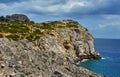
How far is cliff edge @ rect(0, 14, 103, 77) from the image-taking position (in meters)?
64.9

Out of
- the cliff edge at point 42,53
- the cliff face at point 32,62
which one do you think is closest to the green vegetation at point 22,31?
the cliff edge at point 42,53

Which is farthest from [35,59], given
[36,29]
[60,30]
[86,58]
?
[86,58]

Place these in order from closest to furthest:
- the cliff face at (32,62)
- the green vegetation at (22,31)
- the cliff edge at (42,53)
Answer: the cliff face at (32,62), the cliff edge at (42,53), the green vegetation at (22,31)

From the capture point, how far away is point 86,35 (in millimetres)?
170625

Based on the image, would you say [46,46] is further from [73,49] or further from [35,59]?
[35,59]

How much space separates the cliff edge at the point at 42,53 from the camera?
213ft

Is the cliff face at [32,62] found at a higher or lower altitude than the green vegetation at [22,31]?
lower

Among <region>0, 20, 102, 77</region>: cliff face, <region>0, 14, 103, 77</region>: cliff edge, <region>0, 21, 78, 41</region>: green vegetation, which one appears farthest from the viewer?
<region>0, 21, 78, 41</region>: green vegetation

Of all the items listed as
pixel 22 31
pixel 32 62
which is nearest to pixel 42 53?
pixel 32 62

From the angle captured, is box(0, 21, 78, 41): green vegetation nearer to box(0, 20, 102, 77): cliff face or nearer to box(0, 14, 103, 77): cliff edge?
box(0, 14, 103, 77): cliff edge

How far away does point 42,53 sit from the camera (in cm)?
8344

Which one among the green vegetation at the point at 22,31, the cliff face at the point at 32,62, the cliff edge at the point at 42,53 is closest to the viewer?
the cliff face at the point at 32,62

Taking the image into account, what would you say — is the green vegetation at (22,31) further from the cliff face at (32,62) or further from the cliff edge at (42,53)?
the cliff face at (32,62)

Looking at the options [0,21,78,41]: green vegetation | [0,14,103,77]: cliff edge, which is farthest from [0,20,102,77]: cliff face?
[0,21,78,41]: green vegetation
